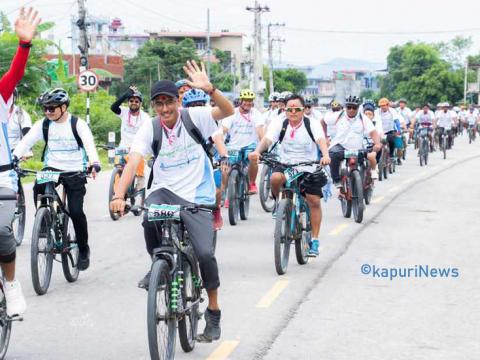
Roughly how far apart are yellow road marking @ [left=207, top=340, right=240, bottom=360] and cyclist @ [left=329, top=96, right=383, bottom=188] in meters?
8.37

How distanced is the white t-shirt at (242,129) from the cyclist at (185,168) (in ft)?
29.3

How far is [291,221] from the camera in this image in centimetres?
1054

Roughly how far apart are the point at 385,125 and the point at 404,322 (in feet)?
54.4

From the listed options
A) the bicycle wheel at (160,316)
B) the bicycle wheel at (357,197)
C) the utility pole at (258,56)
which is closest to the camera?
the bicycle wheel at (160,316)

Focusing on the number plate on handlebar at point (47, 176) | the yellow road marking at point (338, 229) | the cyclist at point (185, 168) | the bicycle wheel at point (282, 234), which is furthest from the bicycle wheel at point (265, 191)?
the cyclist at point (185, 168)

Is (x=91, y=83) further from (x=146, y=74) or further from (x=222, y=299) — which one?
(x=146, y=74)

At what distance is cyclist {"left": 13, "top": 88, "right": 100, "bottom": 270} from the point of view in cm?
1002

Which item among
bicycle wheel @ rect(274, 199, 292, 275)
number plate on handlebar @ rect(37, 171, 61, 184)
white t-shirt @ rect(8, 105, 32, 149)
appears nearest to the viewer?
number plate on handlebar @ rect(37, 171, 61, 184)

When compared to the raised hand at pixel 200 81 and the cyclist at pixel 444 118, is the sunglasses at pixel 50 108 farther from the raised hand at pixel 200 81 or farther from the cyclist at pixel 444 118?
the cyclist at pixel 444 118

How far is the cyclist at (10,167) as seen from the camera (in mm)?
6586

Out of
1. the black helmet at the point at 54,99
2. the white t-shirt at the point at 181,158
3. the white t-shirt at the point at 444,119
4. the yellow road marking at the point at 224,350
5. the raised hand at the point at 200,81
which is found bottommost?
the white t-shirt at the point at 444,119

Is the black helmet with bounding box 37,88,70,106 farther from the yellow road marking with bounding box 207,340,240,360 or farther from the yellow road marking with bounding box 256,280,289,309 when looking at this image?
the yellow road marking with bounding box 207,340,240,360

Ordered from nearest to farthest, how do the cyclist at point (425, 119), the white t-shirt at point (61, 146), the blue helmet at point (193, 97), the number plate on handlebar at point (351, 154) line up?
the white t-shirt at point (61, 146), the blue helmet at point (193, 97), the number plate on handlebar at point (351, 154), the cyclist at point (425, 119)

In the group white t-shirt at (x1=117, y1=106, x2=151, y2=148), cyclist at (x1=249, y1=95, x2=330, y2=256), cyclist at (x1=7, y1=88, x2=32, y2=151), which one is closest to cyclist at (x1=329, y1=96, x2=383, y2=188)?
white t-shirt at (x1=117, y1=106, x2=151, y2=148)
